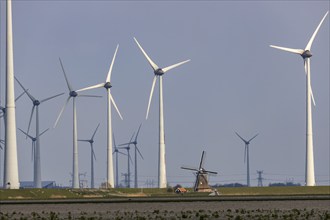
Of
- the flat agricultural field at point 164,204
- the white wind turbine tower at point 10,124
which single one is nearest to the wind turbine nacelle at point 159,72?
the flat agricultural field at point 164,204

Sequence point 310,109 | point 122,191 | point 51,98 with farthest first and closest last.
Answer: point 51,98 → point 122,191 → point 310,109

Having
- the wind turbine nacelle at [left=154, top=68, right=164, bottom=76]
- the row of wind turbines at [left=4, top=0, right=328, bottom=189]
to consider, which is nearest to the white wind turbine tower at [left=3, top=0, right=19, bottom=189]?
the row of wind turbines at [left=4, top=0, right=328, bottom=189]

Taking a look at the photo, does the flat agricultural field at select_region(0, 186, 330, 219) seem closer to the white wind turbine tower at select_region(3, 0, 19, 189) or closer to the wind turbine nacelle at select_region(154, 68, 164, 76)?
the white wind turbine tower at select_region(3, 0, 19, 189)

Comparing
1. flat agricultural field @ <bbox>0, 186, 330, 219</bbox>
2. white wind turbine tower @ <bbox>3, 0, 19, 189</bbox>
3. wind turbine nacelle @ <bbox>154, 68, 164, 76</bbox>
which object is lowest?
flat agricultural field @ <bbox>0, 186, 330, 219</bbox>

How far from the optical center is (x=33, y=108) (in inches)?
7721

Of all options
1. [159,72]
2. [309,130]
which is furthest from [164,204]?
[159,72]

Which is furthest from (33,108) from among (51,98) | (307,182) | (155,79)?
(307,182)

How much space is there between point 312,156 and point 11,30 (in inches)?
2572

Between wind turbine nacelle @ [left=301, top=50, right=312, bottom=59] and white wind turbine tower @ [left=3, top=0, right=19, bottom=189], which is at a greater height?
wind turbine nacelle @ [left=301, top=50, right=312, bottom=59]

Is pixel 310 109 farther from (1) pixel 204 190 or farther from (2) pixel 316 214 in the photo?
(2) pixel 316 214

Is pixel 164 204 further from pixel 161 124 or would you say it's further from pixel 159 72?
pixel 159 72

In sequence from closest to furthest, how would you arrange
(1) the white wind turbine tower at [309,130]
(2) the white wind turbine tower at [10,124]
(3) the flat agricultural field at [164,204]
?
(3) the flat agricultural field at [164,204] < (2) the white wind turbine tower at [10,124] < (1) the white wind turbine tower at [309,130]

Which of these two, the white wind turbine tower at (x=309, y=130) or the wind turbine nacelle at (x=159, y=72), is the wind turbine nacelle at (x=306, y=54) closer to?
the white wind turbine tower at (x=309, y=130)

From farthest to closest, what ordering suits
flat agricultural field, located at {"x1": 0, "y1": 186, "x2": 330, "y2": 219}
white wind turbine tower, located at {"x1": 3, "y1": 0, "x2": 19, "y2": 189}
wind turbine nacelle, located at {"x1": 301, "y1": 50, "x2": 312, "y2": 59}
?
wind turbine nacelle, located at {"x1": 301, "y1": 50, "x2": 312, "y2": 59}, white wind turbine tower, located at {"x1": 3, "y1": 0, "x2": 19, "y2": 189}, flat agricultural field, located at {"x1": 0, "y1": 186, "x2": 330, "y2": 219}
